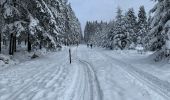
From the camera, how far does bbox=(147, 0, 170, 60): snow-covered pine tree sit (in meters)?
19.9

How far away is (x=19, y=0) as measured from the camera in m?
26.1

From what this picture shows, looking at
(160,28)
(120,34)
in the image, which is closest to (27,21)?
(160,28)

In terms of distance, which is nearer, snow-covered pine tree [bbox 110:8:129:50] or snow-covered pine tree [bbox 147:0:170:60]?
snow-covered pine tree [bbox 147:0:170:60]

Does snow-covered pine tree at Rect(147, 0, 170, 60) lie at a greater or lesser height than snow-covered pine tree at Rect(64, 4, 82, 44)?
lesser

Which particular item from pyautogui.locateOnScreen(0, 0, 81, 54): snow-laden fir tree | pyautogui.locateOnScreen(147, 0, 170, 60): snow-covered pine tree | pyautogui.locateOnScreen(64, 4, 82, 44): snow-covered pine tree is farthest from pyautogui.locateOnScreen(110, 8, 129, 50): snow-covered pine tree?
pyautogui.locateOnScreen(64, 4, 82, 44): snow-covered pine tree

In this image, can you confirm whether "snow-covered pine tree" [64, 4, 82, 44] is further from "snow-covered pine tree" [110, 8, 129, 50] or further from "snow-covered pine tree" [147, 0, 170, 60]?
"snow-covered pine tree" [147, 0, 170, 60]

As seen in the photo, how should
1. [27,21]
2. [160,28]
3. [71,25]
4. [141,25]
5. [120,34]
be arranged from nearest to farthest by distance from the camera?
[160,28]
[27,21]
[120,34]
[141,25]
[71,25]

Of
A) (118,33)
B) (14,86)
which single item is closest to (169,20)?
(14,86)

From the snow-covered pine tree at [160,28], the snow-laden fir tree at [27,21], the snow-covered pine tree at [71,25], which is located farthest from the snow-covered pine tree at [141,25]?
the snow-covered pine tree at [160,28]

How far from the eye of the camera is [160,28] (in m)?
21.2

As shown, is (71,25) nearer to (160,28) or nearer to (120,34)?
(120,34)

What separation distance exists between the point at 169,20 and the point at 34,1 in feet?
43.1

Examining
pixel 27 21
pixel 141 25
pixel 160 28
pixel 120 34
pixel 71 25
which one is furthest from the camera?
pixel 71 25

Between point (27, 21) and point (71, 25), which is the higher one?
point (71, 25)
